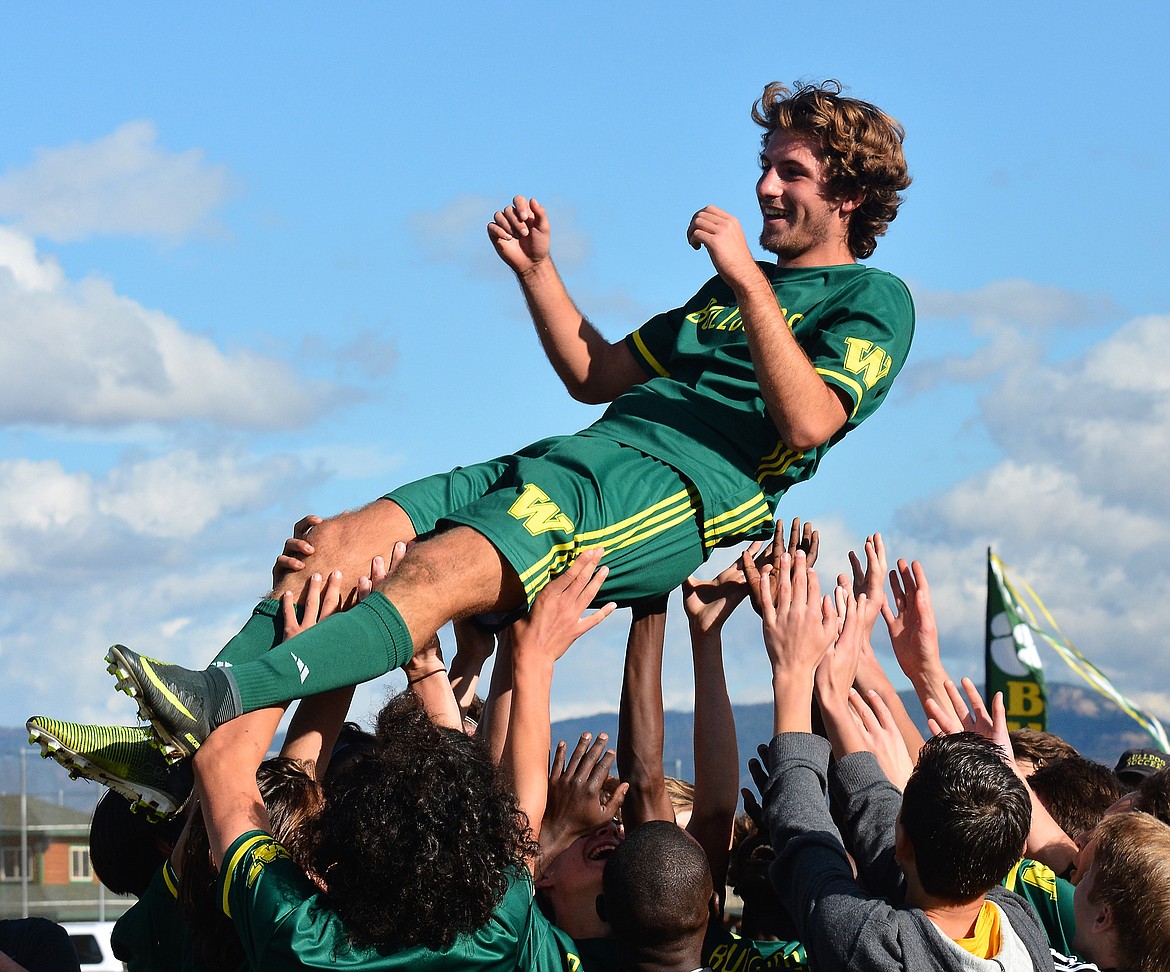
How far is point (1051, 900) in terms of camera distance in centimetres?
373

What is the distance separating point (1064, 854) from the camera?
4.07 metres

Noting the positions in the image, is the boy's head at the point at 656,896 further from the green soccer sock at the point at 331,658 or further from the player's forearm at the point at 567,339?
the player's forearm at the point at 567,339

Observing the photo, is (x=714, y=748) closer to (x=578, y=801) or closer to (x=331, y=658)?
(x=578, y=801)

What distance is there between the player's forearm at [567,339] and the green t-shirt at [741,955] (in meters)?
2.19

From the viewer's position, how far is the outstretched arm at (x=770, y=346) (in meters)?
4.22

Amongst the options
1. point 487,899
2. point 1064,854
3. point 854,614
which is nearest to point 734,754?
point 854,614

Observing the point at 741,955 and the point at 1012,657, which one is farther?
the point at 1012,657

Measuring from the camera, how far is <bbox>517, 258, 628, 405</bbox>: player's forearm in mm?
5242

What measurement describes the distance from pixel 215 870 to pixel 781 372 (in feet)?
6.65

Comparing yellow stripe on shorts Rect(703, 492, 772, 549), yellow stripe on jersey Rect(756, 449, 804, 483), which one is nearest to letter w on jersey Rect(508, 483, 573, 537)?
yellow stripe on shorts Rect(703, 492, 772, 549)

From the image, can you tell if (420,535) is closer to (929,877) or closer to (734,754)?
(734,754)

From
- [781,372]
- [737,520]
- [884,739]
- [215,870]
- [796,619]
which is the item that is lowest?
[215,870]

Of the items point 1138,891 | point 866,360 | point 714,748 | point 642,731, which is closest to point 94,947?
point 642,731

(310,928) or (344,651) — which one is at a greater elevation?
(344,651)
